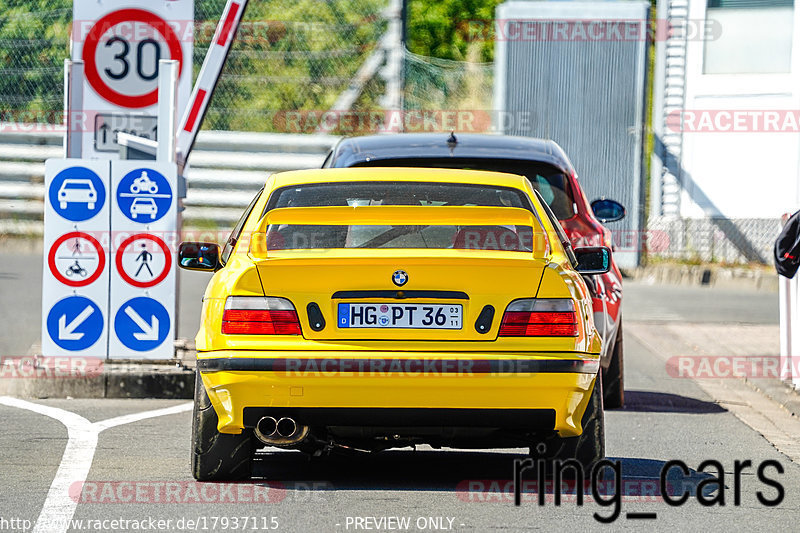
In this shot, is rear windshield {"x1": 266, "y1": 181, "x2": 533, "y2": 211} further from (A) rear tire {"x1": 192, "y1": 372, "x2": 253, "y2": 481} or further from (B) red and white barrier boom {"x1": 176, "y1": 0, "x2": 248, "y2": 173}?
(B) red and white barrier boom {"x1": 176, "y1": 0, "x2": 248, "y2": 173}

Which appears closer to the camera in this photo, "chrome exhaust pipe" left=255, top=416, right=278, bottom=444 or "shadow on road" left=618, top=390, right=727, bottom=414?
"chrome exhaust pipe" left=255, top=416, right=278, bottom=444

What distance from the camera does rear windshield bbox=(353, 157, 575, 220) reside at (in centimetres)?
898

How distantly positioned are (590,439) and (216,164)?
56.7ft

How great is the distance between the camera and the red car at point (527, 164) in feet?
29.5

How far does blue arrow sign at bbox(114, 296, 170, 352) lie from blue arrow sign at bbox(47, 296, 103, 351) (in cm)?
14

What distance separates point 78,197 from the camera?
10.1 metres

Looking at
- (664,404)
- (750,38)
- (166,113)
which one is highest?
(750,38)

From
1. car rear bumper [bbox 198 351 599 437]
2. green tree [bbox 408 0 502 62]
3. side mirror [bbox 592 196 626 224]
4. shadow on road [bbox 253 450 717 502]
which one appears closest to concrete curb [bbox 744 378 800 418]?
side mirror [bbox 592 196 626 224]

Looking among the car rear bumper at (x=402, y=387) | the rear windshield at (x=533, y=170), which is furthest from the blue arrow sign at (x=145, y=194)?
the car rear bumper at (x=402, y=387)

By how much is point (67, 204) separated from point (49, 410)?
4.82 feet

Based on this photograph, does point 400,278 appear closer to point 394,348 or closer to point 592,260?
point 394,348

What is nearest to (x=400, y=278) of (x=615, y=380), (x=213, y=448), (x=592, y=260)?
(x=213, y=448)

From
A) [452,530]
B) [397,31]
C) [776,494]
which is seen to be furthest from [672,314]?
[452,530]

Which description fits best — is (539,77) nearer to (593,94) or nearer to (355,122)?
(593,94)
